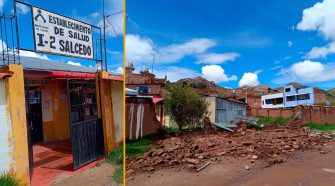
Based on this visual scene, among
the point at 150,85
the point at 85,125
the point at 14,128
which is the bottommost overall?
the point at 85,125

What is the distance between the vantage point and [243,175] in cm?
703

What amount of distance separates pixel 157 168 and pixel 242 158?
263 centimetres

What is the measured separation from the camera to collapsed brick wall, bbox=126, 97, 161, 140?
10.8 metres

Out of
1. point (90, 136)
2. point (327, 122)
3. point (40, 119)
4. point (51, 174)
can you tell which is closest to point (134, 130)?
point (40, 119)

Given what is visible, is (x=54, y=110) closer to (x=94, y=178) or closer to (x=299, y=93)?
(x=94, y=178)

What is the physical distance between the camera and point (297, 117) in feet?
73.0

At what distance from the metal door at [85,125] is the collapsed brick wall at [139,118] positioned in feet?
10.4

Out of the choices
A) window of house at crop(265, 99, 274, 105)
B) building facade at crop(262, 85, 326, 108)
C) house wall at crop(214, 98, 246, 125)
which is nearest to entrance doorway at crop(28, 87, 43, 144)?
house wall at crop(214, 98, 246, 125)

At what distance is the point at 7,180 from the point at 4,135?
720 millimetres

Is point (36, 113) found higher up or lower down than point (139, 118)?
higher up

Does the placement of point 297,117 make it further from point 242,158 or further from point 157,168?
point 157,168

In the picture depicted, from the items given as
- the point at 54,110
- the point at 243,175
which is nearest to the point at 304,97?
the point at 243,175

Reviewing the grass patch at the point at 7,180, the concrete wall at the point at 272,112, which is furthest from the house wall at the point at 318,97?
the grass patch at the point at 7,180

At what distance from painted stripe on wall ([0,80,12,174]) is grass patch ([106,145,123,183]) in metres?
2.03
